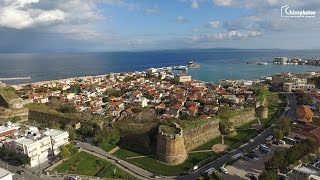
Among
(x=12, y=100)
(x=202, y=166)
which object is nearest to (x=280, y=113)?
(x=202, y=166)

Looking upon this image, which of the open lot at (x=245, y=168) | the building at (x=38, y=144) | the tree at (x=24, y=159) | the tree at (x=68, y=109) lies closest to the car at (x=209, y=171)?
the open lot at (x=245, y=168)

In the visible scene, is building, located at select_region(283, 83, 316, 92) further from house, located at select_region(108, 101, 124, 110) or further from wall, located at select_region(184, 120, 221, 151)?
house, located at select_region(108, 101, 124, 110)

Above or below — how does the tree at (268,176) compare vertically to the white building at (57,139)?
below

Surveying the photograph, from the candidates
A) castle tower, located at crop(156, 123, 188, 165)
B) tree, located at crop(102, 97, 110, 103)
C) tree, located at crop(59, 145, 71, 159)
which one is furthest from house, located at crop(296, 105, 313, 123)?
tree, located at crop(102, 97, 110, 103)

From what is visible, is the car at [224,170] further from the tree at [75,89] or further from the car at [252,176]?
the tree at [75,89]

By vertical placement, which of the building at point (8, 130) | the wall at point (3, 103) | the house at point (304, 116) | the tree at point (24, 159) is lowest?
the tree at point (24, 159)

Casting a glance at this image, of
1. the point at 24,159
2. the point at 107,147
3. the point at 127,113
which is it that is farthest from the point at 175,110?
the point at 24,159

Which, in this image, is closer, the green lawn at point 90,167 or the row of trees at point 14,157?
the green lawn at point 90,167
